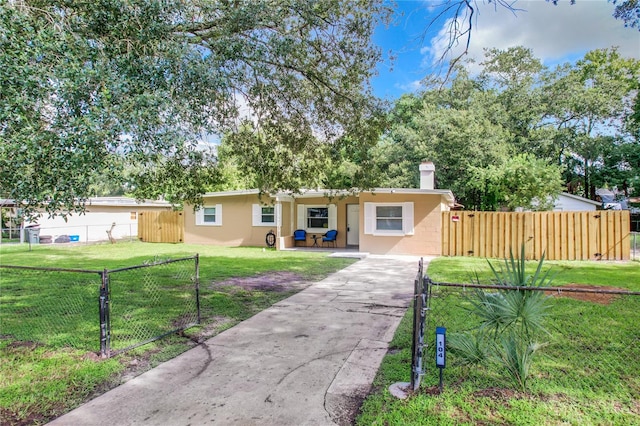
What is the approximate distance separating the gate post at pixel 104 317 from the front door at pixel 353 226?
41.5ft

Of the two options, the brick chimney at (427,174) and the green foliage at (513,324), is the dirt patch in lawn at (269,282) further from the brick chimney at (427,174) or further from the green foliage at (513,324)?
the brick chimney at (427,174)

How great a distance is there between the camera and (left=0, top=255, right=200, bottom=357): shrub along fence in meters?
4.65

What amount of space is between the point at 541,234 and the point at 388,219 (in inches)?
203

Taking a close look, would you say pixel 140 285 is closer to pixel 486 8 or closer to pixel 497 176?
pixel 486 8

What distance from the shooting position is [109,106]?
3646 mm

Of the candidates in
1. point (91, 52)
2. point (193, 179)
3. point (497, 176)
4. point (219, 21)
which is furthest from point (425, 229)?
point (91, 52)

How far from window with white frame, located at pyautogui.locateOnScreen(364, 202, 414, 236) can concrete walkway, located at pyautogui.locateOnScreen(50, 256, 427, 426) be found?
7854 mm

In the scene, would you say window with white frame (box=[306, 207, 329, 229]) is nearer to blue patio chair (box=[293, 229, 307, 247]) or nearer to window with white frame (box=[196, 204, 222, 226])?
blue patio chair (box=[293, 229, 307, 247])

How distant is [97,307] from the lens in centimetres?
651

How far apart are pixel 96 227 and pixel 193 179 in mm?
20029

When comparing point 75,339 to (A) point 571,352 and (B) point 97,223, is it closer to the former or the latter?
(A) point 571,352

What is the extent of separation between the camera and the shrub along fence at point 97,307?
4.65 meters

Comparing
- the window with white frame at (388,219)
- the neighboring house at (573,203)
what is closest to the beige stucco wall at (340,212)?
the window with white frame at (388,219)

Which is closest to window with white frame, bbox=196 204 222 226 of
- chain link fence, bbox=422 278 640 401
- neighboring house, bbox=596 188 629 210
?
chain link fence, bbox=422 278 640 401
